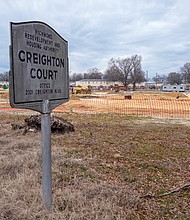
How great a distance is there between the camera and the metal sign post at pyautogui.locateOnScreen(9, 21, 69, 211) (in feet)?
6.40

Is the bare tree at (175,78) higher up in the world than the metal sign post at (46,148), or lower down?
higher up

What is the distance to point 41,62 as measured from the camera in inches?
86.0

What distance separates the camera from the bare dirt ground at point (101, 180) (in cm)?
255

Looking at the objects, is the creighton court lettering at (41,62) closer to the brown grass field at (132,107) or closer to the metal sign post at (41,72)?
the metal sign post at (41,72)

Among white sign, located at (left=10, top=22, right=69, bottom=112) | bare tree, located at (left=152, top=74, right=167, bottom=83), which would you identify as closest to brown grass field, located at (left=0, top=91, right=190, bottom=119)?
white sign, located at (left=10, top=22, right=69, bottom=112)

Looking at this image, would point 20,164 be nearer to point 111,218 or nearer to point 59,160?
point 59,160

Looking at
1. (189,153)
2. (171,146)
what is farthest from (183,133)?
(189,153)

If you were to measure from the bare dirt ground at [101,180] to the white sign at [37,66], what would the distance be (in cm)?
114

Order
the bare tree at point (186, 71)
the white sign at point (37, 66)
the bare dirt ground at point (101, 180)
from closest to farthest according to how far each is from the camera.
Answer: the white sign at point (37, 66), the bare dirt ground at point (101, 180), the bare tree at point (186, 71)

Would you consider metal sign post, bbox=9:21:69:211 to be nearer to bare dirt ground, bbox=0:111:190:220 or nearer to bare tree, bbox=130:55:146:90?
bare dirt ground, bbox=0:111:190:220

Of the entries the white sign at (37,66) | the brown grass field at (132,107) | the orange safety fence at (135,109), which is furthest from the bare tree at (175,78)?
the white sign at (37,66)

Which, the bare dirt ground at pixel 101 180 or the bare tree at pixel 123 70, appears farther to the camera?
the bare tree at pixel 123 70

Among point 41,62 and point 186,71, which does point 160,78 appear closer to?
point 186,71

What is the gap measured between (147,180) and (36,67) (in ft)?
8.11
